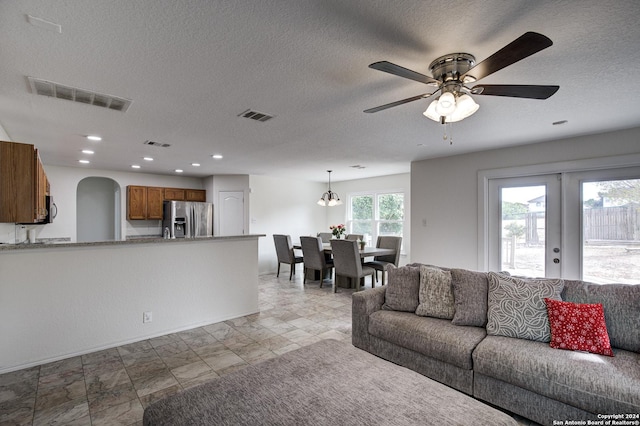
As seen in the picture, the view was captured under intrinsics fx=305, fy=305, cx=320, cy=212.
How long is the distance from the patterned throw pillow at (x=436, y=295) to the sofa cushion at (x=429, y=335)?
6 centimetres

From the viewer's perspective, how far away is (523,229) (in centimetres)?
428

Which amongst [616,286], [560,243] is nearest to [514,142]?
[560,243]

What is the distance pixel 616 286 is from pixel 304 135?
10.4 ft

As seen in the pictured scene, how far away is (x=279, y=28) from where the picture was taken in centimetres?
165

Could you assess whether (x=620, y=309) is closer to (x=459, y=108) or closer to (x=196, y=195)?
(x=459, y=108)

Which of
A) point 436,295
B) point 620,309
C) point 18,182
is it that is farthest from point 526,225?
point 18,182

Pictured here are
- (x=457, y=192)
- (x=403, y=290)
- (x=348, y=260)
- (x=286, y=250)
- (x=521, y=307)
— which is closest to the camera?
(x=521, y=307)

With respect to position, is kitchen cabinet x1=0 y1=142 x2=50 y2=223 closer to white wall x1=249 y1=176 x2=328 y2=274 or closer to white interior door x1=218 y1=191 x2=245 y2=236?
white interior door x1=218 y1=191 x2=245 y2=236

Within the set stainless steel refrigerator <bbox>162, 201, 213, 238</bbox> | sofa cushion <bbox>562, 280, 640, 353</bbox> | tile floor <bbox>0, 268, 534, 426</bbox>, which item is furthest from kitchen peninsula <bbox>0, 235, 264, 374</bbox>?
sofa cushion <bbox>562, 280, 640, 353</bbox>

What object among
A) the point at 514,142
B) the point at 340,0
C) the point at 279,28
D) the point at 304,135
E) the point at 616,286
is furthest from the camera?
the point at 514,142

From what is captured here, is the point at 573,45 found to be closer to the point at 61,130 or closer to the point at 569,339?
Result: the point at 569,339

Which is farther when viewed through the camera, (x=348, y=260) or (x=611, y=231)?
(x=348, y=260)

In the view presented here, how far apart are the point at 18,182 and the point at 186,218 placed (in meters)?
4.18

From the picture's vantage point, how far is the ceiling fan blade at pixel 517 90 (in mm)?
1762
